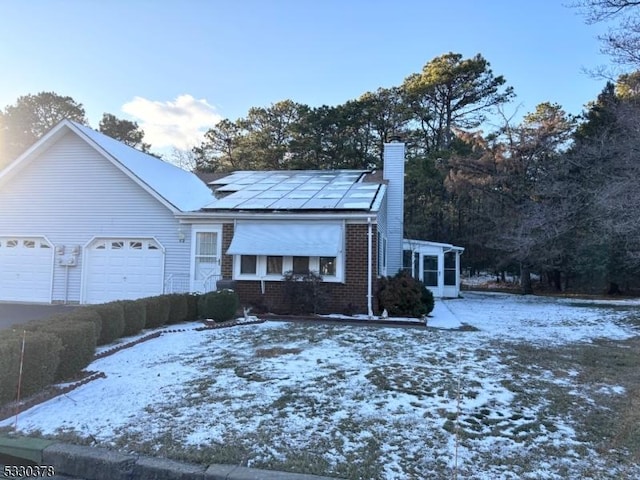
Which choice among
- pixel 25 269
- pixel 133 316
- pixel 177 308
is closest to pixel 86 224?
pixel 25 269

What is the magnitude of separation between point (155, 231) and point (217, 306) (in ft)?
14.4

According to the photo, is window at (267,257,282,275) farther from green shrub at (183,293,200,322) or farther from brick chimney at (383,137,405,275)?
brick chimney at (383,137,405,275)

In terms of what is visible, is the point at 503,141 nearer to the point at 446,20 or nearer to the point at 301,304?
the point at 446,20

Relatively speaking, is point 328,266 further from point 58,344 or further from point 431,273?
point 431,273

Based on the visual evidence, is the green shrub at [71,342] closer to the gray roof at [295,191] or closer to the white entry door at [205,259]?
the white entry door at [205,259]

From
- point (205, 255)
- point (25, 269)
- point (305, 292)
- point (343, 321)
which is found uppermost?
point (205, 255)

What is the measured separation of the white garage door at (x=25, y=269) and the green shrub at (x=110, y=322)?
25.1ft

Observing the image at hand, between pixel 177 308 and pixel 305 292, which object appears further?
pixel 305 292

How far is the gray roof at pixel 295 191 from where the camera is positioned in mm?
12797

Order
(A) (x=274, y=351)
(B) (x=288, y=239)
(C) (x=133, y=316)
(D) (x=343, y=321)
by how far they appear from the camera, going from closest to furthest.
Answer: (A) (x=274, y=351)
(C) (x=133, y=316)
(D) (x=343, y=321)
(B) (x=288, y=239)

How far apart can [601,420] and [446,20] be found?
433 inches

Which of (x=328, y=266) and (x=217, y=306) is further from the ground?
(x=328, y=266)

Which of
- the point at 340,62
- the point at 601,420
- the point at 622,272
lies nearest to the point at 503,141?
the point at 622,272

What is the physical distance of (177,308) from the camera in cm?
1029
